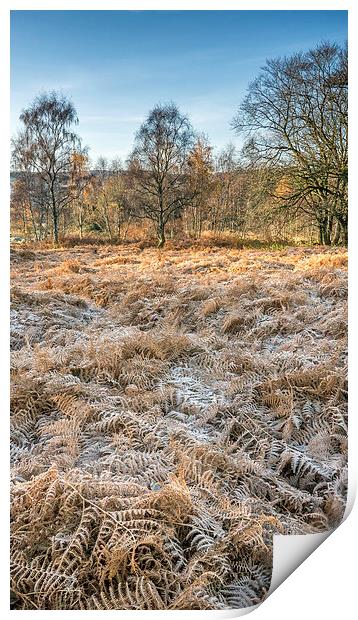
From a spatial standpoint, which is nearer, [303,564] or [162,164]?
[303,564]

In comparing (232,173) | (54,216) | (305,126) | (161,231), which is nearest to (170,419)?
(161,231)

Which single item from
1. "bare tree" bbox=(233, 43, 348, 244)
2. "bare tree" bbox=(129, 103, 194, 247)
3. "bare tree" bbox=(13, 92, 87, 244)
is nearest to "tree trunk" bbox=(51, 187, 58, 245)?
"bare tree" bbox=(13, 92, 87, 244)

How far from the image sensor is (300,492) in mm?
1737

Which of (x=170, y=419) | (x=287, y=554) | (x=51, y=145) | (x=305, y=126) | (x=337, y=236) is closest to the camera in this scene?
(x=287, y=554)

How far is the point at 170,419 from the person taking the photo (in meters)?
2.07

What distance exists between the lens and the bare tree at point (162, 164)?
247cm

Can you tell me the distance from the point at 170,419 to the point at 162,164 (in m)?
1.23

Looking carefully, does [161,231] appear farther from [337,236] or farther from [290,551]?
[290,551]

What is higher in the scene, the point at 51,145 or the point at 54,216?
the point at 51,145

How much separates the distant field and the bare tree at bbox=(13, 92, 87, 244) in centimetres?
30

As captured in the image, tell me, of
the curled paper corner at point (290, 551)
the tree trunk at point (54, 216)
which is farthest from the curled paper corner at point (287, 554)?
the tree trunk at point (54, 216)

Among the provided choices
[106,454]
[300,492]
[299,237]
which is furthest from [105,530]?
[299,237]

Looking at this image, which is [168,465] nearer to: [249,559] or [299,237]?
[249,559]

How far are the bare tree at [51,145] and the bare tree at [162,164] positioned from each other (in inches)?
12.0
